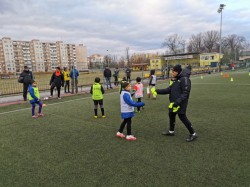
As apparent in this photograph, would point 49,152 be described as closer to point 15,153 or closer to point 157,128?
point 15,153

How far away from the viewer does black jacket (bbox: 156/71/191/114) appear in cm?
489

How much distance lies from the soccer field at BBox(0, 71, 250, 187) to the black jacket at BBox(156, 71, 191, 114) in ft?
3.00

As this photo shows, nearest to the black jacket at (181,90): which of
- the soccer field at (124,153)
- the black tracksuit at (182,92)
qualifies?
the black tracksuit at (182,92)

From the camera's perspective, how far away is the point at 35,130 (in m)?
6.53

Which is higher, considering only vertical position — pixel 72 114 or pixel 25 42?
pixel 25 42

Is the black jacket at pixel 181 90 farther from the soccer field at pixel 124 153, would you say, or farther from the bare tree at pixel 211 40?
the bare tree at pixel 211 40

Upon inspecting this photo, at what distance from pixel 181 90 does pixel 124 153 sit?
1.97 meters

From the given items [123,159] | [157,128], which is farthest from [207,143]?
[123,159]

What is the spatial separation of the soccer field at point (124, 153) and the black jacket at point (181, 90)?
0.91 m

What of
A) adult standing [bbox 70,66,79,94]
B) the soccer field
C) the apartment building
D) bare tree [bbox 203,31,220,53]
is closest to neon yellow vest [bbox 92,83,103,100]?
the soccer field

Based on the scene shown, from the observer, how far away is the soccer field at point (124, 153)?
352 cm

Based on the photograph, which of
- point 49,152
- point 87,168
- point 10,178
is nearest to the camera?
point 10,178

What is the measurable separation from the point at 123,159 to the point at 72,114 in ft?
15.8

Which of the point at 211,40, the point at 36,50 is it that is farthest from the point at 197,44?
the point at 36,50
